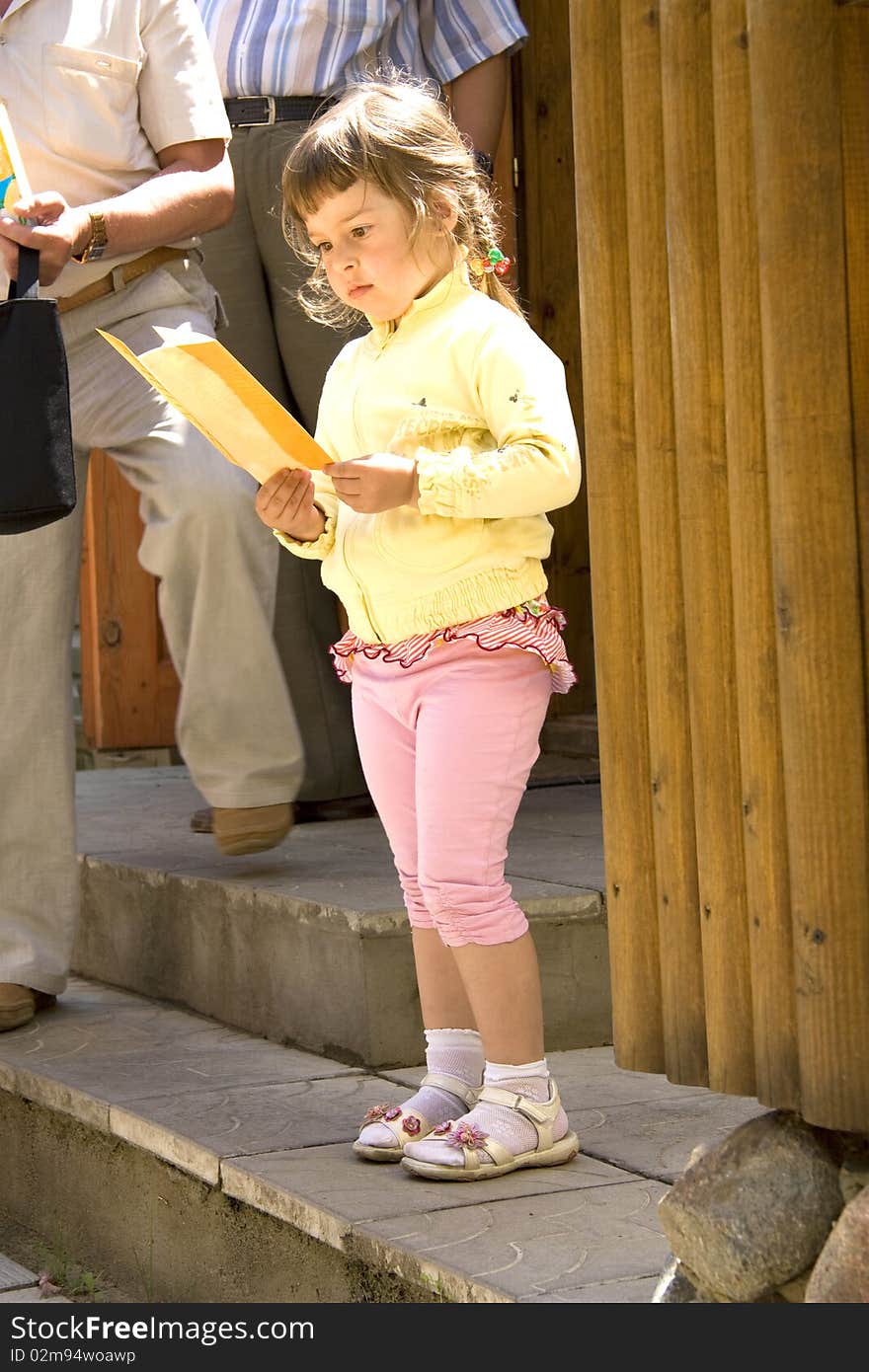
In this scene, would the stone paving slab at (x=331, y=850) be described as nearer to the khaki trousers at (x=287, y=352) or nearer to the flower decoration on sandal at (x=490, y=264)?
the khaki trousers at (x=287, y=352)

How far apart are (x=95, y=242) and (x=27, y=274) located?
22cm

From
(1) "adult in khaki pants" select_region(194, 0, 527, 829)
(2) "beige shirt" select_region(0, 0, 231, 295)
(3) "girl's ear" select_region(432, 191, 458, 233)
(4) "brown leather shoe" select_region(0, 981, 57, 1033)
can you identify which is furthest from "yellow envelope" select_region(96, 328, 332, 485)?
(1) "adult in khaki pants" select_region(194, 0, 527, 829)

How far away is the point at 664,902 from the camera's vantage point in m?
2.20

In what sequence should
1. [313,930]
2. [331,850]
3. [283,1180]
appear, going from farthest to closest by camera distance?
[331,850]
[313,930]
[283,1180]

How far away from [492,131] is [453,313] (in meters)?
1.59

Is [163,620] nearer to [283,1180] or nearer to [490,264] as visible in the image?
[490,264]

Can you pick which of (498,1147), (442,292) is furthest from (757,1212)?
(442,292)

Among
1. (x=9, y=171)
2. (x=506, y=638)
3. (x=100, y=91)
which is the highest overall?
(x=100, y=91)

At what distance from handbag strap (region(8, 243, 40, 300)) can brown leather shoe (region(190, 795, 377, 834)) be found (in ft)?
5.03

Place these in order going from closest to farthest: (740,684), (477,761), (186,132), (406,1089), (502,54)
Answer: (740,684)
(477,761)
(406,1089)
(186,132)
(502,54)

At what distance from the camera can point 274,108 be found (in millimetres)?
4004

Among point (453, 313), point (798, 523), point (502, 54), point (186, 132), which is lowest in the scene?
point (798, 523)
